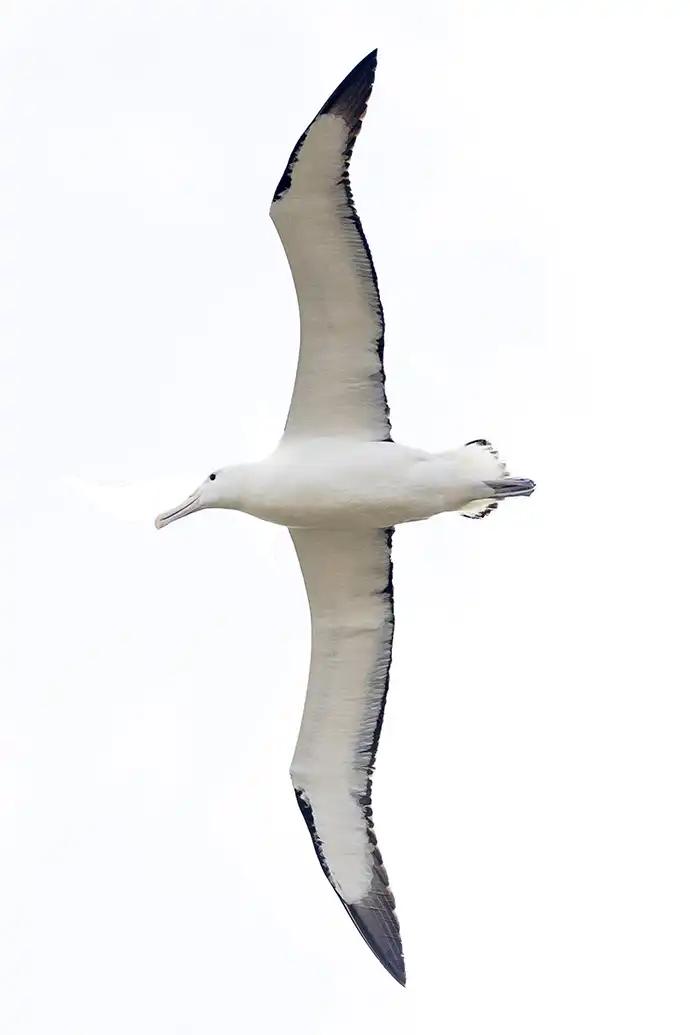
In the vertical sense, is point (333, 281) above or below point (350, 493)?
above

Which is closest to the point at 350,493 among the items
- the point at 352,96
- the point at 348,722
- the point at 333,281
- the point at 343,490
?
the point at 343,490

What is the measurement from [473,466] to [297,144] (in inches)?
121

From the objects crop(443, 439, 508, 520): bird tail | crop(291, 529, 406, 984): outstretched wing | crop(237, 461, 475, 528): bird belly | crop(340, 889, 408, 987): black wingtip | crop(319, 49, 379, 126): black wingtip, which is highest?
crop(319, 49, 379, 126): black wingtip

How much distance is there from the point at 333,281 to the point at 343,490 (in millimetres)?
1691

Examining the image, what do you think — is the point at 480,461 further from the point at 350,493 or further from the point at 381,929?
the point at 381,929

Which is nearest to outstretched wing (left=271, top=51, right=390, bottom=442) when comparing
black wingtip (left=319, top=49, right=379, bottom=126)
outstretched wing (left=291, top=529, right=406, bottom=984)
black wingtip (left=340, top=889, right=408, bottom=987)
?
black wingtip (left=319, top=49, right=379, bottom=126)

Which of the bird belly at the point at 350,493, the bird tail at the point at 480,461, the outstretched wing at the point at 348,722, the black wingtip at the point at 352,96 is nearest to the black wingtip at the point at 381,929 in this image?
the outstretched wing at the point at 348,722

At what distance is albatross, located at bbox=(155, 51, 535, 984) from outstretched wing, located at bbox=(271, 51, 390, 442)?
0.03 feet

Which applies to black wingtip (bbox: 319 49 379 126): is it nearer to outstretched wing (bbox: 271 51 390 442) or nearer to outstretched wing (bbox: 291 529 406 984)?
outstretched wing (bbox: 271 51 390 442)

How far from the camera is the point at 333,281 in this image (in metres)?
17.3

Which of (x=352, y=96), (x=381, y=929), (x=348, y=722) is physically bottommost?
(x=381, y=929)

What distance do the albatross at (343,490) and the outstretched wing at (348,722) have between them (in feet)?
0.04

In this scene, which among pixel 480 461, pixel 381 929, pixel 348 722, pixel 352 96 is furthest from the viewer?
pixel 348 722

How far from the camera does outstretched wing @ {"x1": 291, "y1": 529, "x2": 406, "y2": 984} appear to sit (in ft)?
60.7
